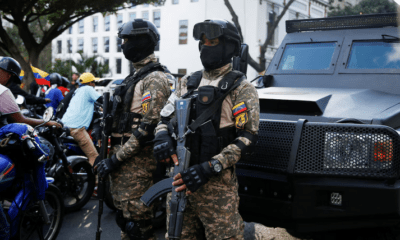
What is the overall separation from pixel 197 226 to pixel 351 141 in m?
1.24

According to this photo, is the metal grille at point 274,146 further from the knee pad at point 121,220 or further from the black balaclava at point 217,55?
the knee pad at point 121,220

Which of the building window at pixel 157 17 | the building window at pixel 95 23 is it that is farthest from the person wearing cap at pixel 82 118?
the building window at pixel 95 23

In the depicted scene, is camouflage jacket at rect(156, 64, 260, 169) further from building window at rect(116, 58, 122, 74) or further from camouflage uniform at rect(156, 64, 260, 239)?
building window at rect(116, 58, 122, 74)

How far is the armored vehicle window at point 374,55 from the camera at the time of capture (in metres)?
4.27

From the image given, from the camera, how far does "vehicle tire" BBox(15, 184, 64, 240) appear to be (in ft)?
13.0

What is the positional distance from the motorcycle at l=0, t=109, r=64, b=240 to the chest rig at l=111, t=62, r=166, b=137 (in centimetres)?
70

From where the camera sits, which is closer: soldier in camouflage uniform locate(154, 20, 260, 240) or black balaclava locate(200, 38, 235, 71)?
soldier in camouflage uniform locate(154, 20, 260, 240)

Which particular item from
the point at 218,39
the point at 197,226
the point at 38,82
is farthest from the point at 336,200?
the point at 38,82

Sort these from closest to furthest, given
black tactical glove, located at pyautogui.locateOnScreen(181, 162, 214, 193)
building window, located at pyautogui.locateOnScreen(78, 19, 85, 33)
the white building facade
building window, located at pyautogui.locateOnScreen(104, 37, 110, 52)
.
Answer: black tactical glove, located at pyautogui.locateOnScreen(181, 162, 214, 193) → the white building facade → building window, located at pyautogui.locateOnScreen(104, 37, 110, 52) → building window, located at pyautogui.locateOnScreen(78, 19, 85, 33)

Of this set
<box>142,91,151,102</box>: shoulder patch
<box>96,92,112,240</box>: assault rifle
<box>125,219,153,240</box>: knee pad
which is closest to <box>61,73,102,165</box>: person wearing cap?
<box>96,92,112,240</box>: assault rifle

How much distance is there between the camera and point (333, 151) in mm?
3098

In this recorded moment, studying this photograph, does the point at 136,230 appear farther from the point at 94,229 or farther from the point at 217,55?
the point at 94,229

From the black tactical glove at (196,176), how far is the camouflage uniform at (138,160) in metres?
0.86

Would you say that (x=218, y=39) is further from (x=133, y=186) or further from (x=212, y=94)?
(x=133, y=186)
